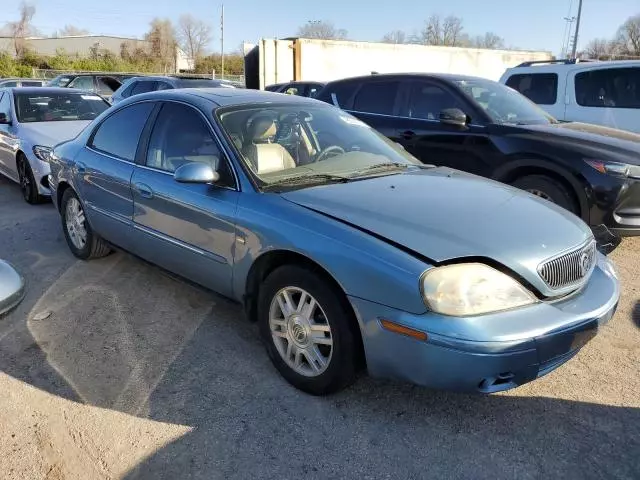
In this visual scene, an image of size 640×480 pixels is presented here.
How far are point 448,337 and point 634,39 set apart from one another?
6627 centimetres

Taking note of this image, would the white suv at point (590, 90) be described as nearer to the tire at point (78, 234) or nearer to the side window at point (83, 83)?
the tire at point (78, 234)

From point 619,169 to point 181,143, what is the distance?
3688 millimetres

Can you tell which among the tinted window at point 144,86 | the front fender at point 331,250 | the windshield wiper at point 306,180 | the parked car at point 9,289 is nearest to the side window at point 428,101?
the windshield wiper at point 306,180

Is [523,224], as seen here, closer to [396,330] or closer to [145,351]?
[396,330]

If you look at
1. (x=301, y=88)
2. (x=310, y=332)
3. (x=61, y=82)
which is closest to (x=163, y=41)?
(x=61, y=82)

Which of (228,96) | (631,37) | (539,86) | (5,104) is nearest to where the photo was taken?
(228,96)

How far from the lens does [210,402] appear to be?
2.81m

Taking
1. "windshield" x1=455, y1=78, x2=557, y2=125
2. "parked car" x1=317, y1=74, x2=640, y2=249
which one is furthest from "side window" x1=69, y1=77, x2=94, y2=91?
"windshield" x1=455, y1=78, x2=557, y2=125

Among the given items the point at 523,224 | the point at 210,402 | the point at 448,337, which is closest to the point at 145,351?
the point at 210,402

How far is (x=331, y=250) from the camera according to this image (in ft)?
8.32

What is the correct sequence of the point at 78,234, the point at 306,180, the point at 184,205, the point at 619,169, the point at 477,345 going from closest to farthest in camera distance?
1. the point at 477,345
2. the point at 306,180
3. the point at 184,205
4. the point at 619,169
5. the point at 78,234

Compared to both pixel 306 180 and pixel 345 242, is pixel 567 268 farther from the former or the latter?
pixel 306 180

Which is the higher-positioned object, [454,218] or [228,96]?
[228,96]

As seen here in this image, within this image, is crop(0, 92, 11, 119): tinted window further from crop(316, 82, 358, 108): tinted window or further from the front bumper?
the front bumper
